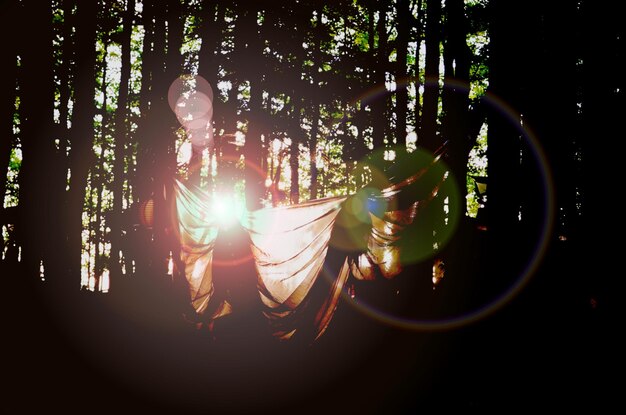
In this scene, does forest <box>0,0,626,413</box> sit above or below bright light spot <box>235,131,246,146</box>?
below

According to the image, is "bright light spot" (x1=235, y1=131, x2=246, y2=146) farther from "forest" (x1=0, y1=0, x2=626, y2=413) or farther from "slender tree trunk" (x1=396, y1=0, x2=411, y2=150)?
"slender tree trunk" (x1=396, y1=0, x2=411, y2=150)

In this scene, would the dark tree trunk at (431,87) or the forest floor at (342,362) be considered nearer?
the forest floor at (342,362)

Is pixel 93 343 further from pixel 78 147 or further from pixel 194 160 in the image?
pixel 194 160

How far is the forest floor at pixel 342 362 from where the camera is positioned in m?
4.16

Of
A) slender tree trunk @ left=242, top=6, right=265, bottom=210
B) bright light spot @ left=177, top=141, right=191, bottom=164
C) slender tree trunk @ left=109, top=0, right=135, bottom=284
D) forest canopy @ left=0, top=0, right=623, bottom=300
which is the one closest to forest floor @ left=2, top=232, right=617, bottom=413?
forest canopy @ left=0, top=0, right=623, bottom=300

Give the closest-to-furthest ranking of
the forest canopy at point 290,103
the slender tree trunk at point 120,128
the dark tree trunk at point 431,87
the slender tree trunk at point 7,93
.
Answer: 1. the forest canopy at point 290,103
2. the slender tree trunk at point 7,93
3. the dark tree trunk at point 431,87
4. the slender tree trunk at point 120,128

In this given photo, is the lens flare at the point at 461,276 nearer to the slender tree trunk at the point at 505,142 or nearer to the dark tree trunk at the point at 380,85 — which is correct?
the slender tree trunk at the point at 505,142

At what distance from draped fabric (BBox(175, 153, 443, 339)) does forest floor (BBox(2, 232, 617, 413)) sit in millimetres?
544

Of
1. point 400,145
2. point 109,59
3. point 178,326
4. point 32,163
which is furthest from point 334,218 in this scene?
point 109,59

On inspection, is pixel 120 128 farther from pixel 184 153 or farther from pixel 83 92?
pixel 83 92

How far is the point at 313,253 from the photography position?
4.76 meters

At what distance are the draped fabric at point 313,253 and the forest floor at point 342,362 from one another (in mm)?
544

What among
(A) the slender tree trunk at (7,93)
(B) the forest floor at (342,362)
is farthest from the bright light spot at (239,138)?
(B) the forest floor at (342,362)

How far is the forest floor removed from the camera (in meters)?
4.16
